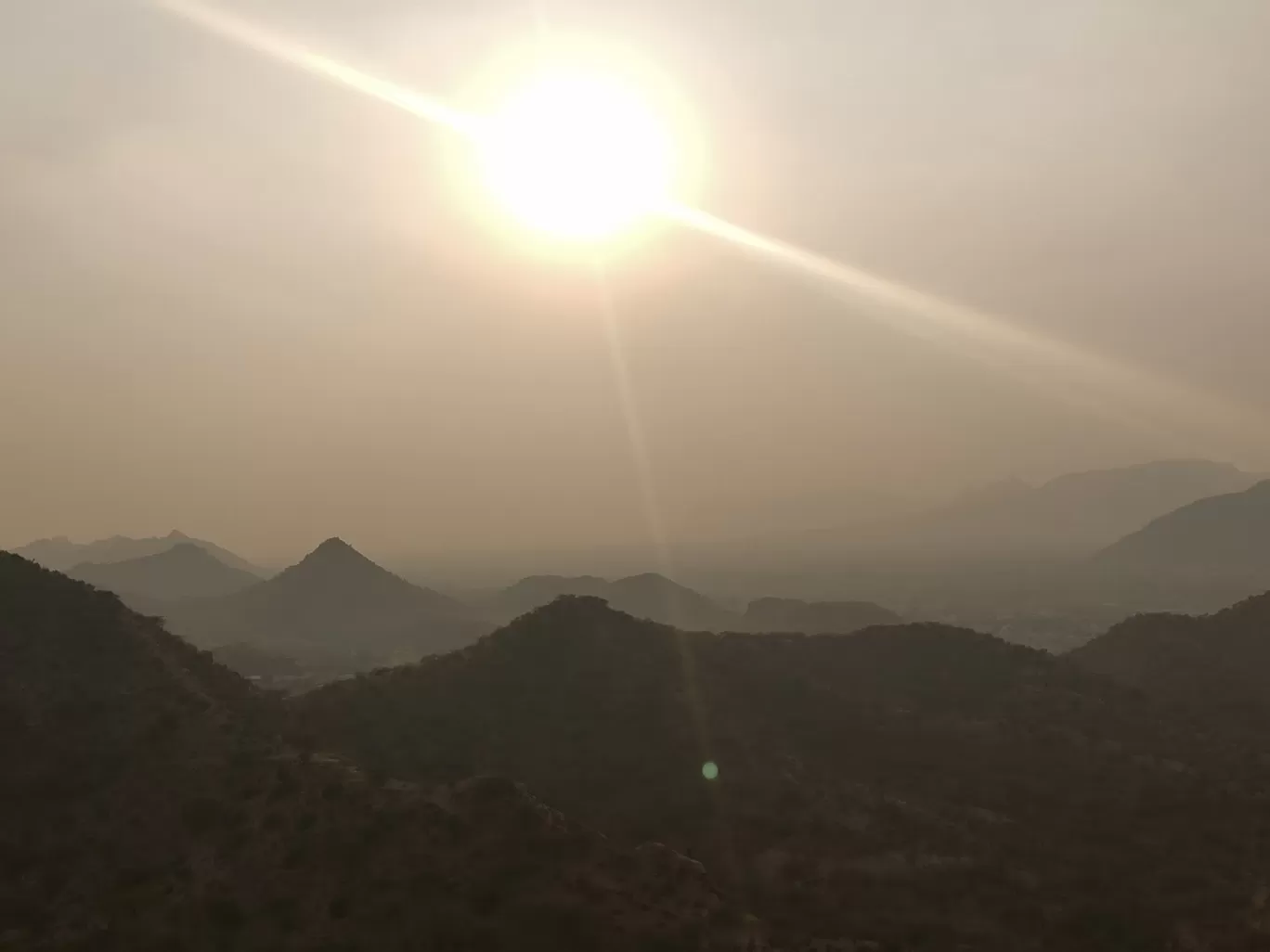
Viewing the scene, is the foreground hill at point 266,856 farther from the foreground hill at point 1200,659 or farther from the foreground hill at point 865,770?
the foreground hill at point 1200,659

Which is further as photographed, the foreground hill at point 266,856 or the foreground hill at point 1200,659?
the foreground hill at point 1200,659

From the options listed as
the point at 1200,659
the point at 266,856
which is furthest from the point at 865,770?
the point at 1200,659

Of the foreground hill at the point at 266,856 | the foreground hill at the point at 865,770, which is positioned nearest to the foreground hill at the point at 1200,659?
the foreground hill at the point at 865,770

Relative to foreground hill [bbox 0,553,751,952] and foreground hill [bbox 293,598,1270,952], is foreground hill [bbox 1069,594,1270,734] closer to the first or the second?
foreground hill [bbox 293,598,1270,952]

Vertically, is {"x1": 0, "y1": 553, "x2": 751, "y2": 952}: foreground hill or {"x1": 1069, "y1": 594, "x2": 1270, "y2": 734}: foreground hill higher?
{"x1": 1069, "y1": 594, "x2": 1270, "y2": 734}: foreground hill

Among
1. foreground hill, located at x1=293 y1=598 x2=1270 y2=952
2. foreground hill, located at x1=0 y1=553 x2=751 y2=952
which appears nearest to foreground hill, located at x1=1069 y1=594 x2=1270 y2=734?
foreground hill, located at x1=293 y1=598 x2=1270 y2=952
